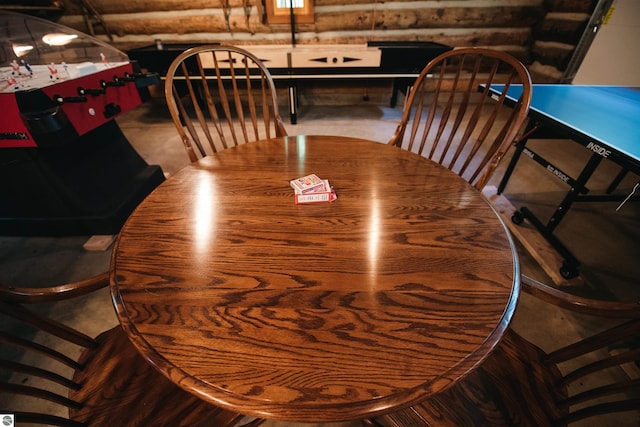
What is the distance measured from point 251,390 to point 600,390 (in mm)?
748

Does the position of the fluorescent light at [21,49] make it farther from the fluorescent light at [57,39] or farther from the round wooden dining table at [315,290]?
the round wooden dining table at [315,290]

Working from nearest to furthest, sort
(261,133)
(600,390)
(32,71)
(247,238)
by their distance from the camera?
(600,390) < (247,238) < (32,71) < (261,133)

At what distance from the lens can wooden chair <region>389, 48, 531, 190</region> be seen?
1.14m

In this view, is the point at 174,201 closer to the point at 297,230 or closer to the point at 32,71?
the point at 297,230

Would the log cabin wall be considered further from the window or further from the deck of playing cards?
the deck of playing cards

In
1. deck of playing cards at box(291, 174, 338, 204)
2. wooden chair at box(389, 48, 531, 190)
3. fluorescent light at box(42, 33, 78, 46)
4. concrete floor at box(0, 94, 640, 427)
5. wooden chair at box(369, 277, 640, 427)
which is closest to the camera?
wooden chair at box(369, 277, 640, 427)

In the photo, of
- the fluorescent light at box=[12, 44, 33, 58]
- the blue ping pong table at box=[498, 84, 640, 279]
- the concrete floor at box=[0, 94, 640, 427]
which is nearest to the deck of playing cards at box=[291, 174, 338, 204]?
the concrete floor at box=[0, 94, 640, 427]

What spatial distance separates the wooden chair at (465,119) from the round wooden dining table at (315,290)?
1.28 ft

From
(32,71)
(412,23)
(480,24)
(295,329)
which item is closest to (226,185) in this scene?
(295,329)

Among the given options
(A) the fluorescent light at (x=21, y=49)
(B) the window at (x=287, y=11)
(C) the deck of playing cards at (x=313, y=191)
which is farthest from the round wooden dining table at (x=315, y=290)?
(B) the window at (x=287, y=11)

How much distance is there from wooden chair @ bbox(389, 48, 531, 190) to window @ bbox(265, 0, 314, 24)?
1.90 metres

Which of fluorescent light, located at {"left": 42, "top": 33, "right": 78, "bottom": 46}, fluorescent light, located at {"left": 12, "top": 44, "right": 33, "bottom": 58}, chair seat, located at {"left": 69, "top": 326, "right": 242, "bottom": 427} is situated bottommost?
chair seat, located at {"left": 69, "top": 326, "right": 242, "bottom": 427}

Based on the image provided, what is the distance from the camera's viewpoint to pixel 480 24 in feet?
13.3

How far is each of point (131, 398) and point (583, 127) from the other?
85.1 inches
